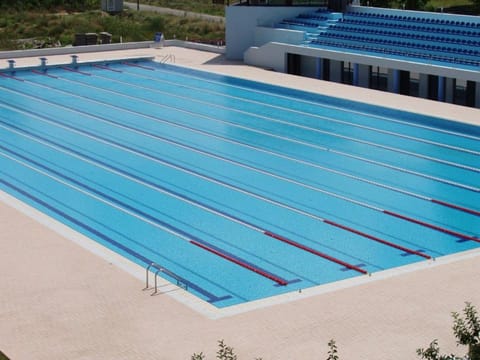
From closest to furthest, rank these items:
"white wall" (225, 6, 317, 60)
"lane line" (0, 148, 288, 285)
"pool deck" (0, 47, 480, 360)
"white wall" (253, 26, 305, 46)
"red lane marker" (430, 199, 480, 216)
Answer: "pool deck" (0, 47, 480, 360) < "lane line" (0, 148, 288, 285) < "red lane marker" (430, 199, 480, 216) < "white wall" (253, 26, 305, 46) < "white wall" (225, 6, 317, 60)

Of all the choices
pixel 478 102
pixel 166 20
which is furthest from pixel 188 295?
pixel 166 20

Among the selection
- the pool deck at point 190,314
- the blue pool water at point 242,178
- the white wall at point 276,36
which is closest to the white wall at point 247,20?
the white wall at point 276,36

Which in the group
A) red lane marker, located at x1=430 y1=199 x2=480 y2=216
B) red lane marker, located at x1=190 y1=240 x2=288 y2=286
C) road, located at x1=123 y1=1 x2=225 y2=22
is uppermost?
road, located at x1=123 y1=1 x2=225 y2=22

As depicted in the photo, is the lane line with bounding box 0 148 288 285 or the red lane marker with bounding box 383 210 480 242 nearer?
the lane line with bounding box 0 148 288 285

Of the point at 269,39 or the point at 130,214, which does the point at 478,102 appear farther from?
the point at 130,214

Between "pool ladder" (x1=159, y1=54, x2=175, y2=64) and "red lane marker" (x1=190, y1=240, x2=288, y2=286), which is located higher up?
"pool ladder" (x1=159, y1=54, x2=175, y2=64)

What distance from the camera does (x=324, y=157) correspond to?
63.9ft

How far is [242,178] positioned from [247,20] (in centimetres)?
1386

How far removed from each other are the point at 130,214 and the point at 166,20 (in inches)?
1135

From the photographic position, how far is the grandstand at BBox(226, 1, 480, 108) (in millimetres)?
24767

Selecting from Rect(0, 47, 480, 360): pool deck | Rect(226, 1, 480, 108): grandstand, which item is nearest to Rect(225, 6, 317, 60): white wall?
Rect(226, 1, 480, 108): grandstand

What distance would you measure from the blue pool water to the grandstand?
2.09 metres

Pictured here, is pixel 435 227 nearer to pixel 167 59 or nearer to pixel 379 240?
pixel 379 240

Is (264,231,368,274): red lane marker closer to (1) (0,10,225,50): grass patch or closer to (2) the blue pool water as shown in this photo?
(2) the blue pool water
